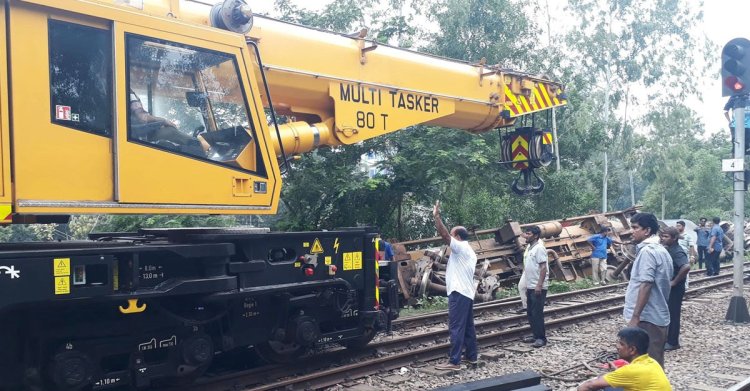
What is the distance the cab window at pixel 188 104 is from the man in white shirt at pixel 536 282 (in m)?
4.43

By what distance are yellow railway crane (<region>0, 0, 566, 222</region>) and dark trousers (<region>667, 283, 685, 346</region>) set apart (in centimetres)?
444

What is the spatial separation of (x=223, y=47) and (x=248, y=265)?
196cm

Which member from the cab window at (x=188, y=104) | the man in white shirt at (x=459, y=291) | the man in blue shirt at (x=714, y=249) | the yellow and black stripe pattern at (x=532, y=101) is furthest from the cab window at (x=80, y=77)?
the man in blue shirt at (x=714, y=249)

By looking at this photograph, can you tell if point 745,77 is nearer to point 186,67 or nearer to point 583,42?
point 186,67

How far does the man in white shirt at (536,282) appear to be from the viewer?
27.8ft

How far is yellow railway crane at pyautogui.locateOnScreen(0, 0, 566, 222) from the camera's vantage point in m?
4.35

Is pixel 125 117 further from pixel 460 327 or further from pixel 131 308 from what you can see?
pixel 460 327

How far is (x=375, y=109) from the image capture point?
23.5 ft

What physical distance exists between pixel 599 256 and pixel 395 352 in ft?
30.5

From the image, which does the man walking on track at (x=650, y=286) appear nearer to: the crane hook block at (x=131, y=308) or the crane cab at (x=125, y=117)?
the crane cab at (x=125, y=117)

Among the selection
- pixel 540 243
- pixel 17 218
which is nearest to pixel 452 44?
pixel 540 243

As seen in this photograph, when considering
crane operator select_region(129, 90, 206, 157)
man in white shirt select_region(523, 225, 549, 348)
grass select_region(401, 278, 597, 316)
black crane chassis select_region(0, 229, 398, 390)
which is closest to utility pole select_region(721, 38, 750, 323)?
man in white shirt select_region(523, 225, 549, 348)

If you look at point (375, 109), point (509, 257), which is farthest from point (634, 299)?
point (509, 257)

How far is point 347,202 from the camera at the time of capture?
16.1 m
